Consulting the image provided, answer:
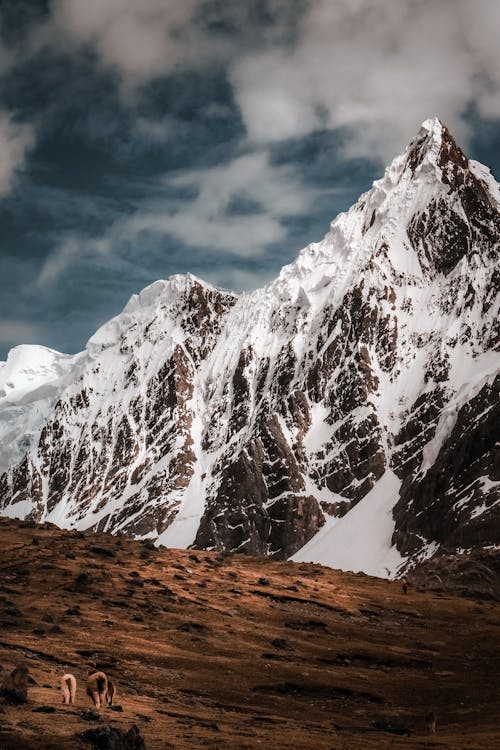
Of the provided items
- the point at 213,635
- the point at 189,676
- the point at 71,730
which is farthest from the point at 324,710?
the point at 71,730

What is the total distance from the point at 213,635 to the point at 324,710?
357 inches

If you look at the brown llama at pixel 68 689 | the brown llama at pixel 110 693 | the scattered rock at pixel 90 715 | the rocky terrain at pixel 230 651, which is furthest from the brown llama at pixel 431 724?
the brown llama at pixel 68 689

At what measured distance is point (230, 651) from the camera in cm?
3509

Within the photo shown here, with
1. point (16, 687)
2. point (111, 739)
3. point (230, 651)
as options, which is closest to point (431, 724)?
point (111, 739)

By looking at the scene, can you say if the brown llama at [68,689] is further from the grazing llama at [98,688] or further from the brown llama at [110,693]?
the brown llama at [110,693]

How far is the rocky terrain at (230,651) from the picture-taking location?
22.9 metres

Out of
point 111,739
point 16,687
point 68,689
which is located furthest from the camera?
point 68,689

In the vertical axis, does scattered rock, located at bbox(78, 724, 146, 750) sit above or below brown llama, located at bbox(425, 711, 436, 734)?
below

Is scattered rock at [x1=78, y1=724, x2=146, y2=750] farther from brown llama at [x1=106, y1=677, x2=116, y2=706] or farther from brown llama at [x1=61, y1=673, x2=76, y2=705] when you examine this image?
brown llama at [x1=106, y1=677, x2=116, y2=706]

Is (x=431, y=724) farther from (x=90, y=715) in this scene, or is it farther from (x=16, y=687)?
(x=16, y=687)

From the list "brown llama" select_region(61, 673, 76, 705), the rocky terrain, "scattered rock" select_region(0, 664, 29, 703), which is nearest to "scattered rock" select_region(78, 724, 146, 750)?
the rocky terrain

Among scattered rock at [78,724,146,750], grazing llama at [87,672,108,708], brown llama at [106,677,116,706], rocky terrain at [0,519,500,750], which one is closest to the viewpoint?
scattered rock at [78,724,146,750]

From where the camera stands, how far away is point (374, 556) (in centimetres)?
19425

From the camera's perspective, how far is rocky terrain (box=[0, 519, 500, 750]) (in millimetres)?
22875
